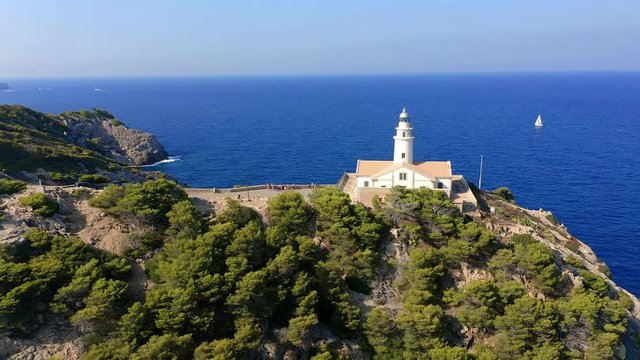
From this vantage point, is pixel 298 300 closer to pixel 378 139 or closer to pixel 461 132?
pixel 378 139

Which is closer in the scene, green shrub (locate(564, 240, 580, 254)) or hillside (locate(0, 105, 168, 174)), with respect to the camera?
green shrub (locate(564, 240, 580, 254))

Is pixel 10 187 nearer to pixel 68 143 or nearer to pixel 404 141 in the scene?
pixel 404 141

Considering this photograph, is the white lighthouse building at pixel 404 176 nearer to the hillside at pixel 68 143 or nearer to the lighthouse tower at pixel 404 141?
the lighthouse tower at pixel 404 141

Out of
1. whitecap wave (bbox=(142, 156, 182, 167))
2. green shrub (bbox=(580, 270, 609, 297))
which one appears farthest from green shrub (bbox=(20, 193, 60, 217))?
whitecap wave (bbox=(142, 156, 182, 167))

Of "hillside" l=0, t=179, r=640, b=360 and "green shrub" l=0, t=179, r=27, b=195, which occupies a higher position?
"green shrub" l=0, t=179, r=27, b=195

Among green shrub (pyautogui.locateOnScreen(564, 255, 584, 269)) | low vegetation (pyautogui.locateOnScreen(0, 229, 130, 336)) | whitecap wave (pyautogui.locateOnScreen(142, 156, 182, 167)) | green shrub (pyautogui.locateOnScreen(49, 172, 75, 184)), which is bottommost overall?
green shrub (pyautogui.locateOnScreen(564, 255, 584, 269))

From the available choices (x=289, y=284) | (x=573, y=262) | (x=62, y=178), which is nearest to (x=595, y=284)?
(x=573, y=262)

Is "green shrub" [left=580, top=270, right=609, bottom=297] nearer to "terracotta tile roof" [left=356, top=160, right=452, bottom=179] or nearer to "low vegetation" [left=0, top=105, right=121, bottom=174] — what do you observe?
"terracotta tile roof" [left=356, top=160, right=452, bottom=179]

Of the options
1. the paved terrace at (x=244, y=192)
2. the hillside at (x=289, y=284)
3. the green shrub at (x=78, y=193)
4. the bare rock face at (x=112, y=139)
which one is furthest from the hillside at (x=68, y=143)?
the hillside at (x=289, y=284)

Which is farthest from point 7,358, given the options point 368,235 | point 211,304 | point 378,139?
point 378,139
